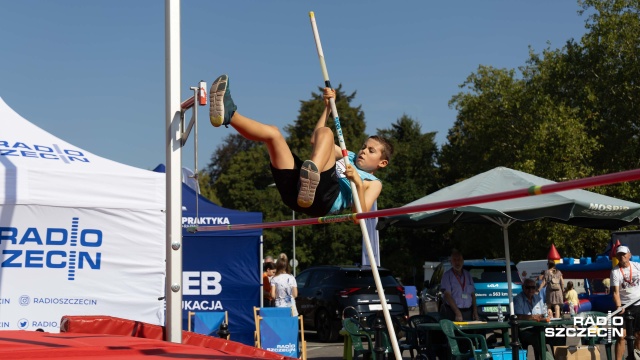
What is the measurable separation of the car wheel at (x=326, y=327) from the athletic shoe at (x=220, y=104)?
38.5 ft

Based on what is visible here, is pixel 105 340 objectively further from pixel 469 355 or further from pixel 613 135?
pixel 613 135

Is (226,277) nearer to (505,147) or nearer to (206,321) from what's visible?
(206,321)

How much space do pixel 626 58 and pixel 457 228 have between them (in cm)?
1456

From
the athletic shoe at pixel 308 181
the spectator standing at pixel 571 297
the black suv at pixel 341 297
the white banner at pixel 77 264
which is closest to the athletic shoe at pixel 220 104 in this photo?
the athletic shoe at pixel 308 181

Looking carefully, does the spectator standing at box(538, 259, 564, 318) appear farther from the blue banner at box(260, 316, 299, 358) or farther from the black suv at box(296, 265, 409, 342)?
the blue banner at box(260, 316, 299, 358)

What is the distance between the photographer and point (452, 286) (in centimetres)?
1140

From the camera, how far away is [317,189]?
5957 millimetres

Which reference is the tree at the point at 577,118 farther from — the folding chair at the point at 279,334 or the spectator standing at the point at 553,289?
the folding chair at the point at 279,334

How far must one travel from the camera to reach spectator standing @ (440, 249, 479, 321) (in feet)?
37.2

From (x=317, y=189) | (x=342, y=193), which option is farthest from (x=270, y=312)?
(x=317, y=189)

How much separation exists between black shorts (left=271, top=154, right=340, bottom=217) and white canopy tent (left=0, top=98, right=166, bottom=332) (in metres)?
3.02

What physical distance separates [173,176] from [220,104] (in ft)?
1.79

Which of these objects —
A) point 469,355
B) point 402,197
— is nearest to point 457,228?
point 402,197

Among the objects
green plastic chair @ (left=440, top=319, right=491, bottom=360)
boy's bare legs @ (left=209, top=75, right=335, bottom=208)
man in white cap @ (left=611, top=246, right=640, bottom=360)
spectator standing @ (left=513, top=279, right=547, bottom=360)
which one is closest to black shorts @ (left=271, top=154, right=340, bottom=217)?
boy's bare legs @ (left=209, top=75, right=335, bottom=208)
